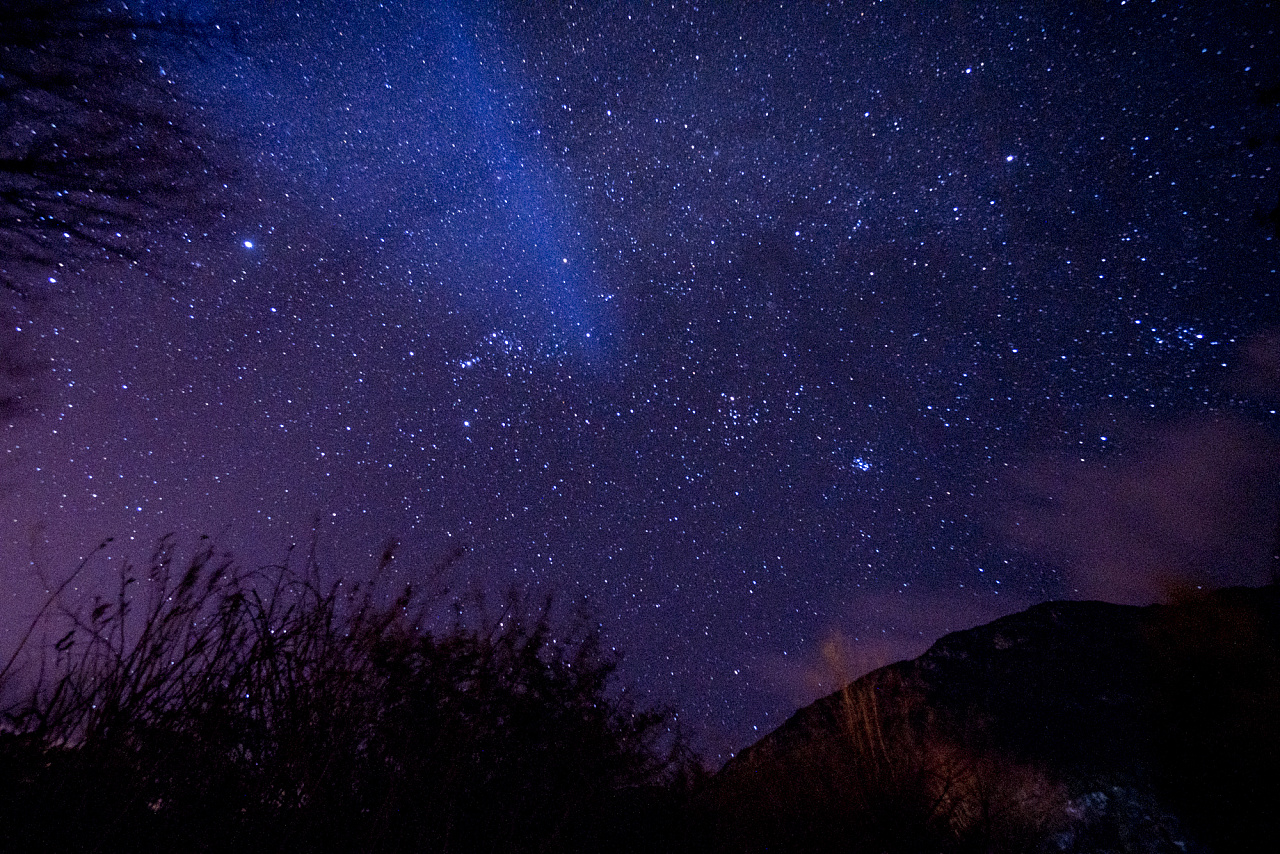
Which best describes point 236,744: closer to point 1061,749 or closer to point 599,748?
point 599,748

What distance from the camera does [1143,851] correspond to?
23.8ft

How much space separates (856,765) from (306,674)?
917 centimetres

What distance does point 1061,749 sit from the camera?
8.84 metres

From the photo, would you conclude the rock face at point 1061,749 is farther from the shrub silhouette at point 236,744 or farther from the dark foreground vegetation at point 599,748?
the shrub silhouette at point 236,744

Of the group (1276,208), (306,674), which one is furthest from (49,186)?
(1276,208)

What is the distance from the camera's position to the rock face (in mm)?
7266

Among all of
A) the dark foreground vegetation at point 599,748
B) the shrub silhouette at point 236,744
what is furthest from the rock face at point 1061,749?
the shrub silhouette at point 236,744

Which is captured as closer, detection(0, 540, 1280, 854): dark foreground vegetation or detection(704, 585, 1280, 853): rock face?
detection(0, 540, 1280, 854): dark foreground vegetation

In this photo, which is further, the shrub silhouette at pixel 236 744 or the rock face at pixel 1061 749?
the rock face at pixel 1061 749

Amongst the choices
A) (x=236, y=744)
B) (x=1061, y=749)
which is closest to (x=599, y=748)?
(x=236, y=744)

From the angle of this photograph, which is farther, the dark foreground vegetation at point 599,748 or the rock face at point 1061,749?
the rock face at point 1061,749

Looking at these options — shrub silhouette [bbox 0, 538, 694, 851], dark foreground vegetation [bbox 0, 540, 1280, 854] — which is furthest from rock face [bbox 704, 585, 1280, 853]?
shrub silhouette [bbox 0, 538, 694, 851]

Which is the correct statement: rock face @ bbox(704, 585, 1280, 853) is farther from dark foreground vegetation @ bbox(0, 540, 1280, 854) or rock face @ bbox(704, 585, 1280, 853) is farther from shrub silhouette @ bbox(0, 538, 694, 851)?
shrub silhouette @ bbox(0, 538, 694, 851)

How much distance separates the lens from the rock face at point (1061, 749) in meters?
7.27
